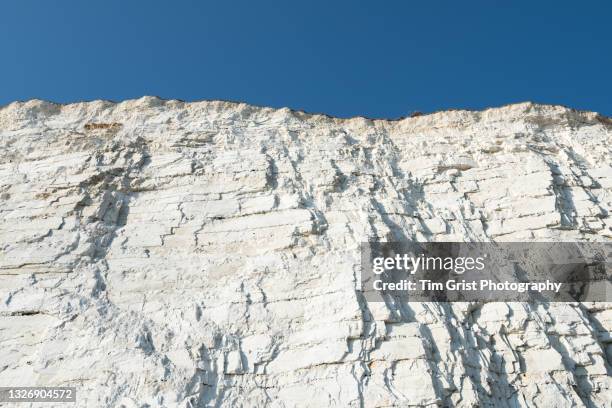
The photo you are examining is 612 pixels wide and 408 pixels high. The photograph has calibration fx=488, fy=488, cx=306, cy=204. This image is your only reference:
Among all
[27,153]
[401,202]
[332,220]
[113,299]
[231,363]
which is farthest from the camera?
[27,153]

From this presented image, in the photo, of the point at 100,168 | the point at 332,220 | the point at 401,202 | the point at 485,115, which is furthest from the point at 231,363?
the point at 485,115

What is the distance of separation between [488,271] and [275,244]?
445 cm

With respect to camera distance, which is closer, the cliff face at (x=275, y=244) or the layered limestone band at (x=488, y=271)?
the cliff face at (x=275, y=244)

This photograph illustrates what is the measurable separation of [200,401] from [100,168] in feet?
22.9

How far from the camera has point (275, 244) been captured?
10211mm

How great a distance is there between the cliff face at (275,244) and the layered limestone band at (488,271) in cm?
26

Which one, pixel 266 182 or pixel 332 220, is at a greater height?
pixel 266 182

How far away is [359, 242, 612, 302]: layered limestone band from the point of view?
31.4 ft

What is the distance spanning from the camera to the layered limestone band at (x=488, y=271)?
958cm

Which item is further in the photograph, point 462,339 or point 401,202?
point 401,202

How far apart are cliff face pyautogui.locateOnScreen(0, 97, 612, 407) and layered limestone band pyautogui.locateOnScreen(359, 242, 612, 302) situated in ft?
0.85

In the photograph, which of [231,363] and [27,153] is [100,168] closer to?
[27,153]

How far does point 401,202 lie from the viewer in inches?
454

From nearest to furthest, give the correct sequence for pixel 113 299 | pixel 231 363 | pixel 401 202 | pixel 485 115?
pixel 231 363
pixel 113 299
pixel 401 202
pixel 485 115
